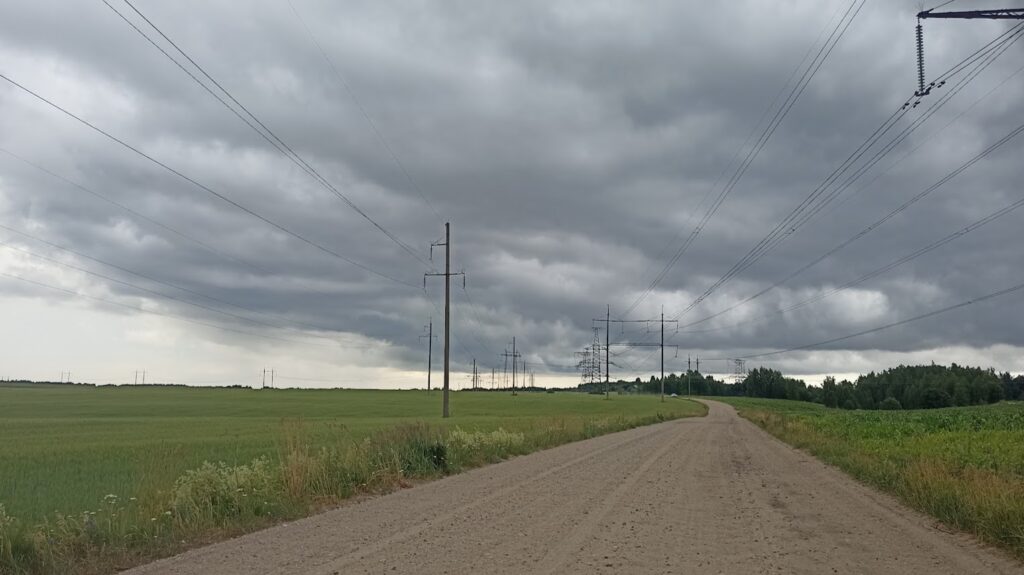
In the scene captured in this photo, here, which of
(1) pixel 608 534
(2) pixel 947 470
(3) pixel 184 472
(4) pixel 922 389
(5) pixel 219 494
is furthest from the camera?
(4) pixel 922 389

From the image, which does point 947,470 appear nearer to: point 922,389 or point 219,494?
point 219,494

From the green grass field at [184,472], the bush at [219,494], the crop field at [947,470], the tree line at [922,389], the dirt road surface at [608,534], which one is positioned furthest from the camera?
the tree line at [922,389]

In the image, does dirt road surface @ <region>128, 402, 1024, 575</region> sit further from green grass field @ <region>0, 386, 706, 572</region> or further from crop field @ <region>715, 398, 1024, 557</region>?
green grass field @ <region>0, 386, 706, 572</region>

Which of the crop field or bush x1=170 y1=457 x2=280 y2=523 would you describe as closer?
the crop field

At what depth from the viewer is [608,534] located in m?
11.5

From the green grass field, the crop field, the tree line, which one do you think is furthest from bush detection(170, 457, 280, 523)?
the tree line

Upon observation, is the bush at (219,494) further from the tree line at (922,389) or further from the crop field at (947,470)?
the tree line at (922,389)

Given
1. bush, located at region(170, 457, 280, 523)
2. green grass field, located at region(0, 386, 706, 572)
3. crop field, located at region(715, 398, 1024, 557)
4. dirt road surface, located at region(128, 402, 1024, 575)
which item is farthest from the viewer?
bush, located at region(170, 457, 280, 523)

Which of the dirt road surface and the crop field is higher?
the crop field

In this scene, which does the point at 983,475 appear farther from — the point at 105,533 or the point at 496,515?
the point at 105,533

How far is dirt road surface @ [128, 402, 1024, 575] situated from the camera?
31.2 feet

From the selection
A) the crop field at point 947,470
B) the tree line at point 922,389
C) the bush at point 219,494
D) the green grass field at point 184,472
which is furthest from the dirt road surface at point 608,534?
the tree line at point 922,389

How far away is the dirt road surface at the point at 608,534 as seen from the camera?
952 centimetres

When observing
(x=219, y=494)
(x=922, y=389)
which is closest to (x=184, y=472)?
(x=219, y=494)
